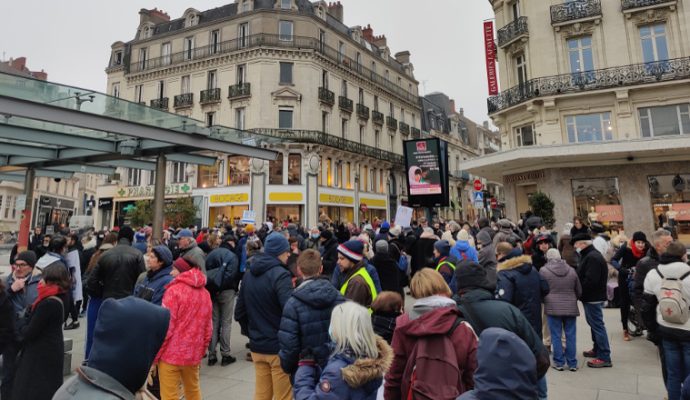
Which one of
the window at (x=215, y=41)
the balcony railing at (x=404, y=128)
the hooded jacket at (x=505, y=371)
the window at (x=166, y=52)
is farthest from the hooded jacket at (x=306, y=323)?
the balcony railing at (x=404, y=128)

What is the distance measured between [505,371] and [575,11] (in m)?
23.5

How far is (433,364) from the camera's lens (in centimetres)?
248

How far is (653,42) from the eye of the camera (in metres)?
18.5

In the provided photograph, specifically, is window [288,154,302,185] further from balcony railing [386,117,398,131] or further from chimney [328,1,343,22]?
chimney [328,1,343,22]

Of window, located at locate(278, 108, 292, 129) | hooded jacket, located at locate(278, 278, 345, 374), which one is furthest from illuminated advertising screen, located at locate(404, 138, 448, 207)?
window, located at locate(278, 108, 292, 129)

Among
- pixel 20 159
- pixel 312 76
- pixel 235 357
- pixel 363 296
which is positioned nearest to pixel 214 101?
pixel 312 76

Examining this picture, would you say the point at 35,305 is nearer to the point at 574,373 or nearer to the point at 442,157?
the point at 574,373

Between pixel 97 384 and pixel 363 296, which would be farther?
pixel 363 296

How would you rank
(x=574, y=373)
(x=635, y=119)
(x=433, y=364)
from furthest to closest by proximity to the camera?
(x=635, y=119)
(x=574, y=373)
(x=433, y=364)

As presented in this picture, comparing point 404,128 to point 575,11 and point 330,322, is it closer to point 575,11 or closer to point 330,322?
point 575,11

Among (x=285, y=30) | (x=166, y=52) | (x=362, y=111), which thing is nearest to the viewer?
(x=285, y=30)

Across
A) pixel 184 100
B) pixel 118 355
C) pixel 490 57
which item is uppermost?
pixel 184 100

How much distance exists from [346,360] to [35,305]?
3033 mm

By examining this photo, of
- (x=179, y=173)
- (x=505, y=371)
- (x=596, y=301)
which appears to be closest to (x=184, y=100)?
(x=179, y=173)
